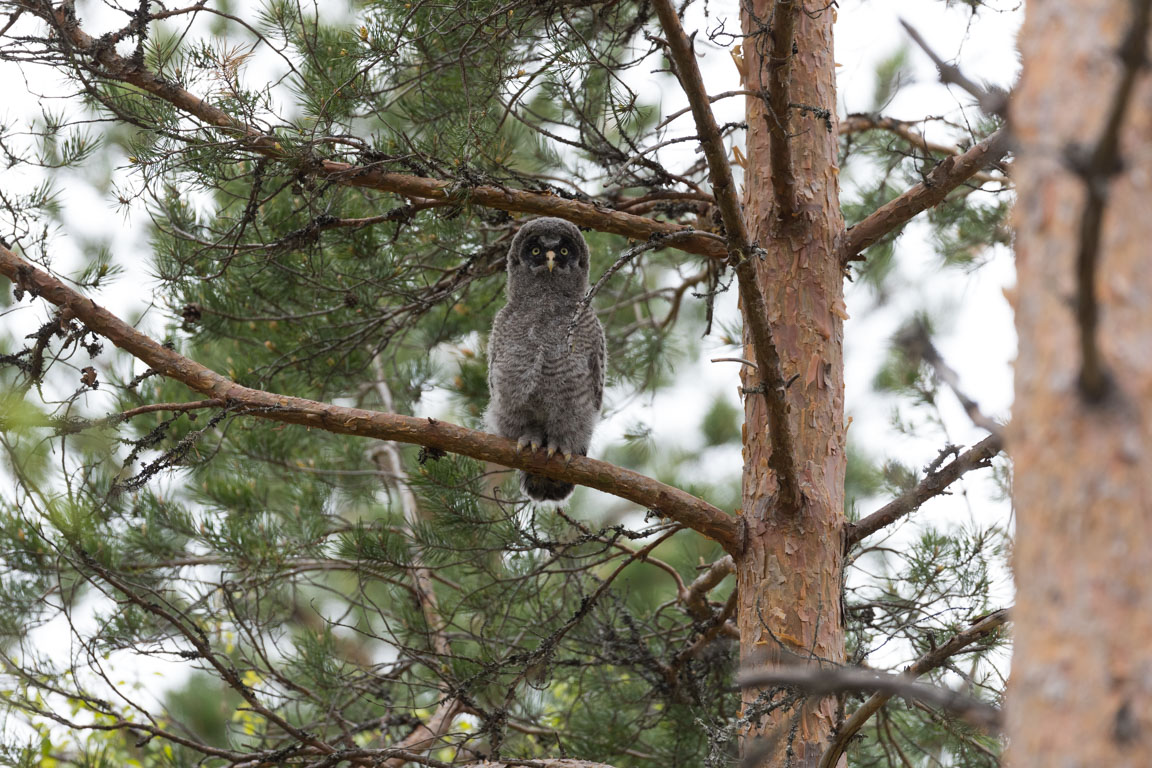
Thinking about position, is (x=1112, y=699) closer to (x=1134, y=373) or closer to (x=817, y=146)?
(x=1134, y=373)

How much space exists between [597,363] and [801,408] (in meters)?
1.59

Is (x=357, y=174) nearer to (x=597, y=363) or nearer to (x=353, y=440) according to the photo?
(x=597, y=363)

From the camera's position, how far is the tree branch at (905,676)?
8.09 feet

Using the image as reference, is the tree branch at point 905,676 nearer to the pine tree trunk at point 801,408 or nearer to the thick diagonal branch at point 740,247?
the pine tree trunk at point 801,408

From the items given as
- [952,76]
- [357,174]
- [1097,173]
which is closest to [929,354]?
[1097,173]

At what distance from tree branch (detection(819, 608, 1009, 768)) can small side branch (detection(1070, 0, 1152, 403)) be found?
4.37 ft

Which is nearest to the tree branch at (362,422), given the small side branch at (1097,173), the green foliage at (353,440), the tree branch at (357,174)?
the green foliage at (353,440)

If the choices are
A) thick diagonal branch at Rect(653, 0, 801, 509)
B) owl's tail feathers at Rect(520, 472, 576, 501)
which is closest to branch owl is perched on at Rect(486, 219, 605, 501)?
owl's tail feathers at Rect(520, 472, 576, 501)

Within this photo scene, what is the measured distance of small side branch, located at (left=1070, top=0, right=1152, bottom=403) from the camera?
1.16m

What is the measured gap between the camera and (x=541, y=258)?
5223mm

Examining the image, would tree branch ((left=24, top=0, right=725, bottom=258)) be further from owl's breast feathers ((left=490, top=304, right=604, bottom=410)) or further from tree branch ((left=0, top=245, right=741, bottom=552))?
owl's breast feathers ((left=490, top=304, right=604, bottom=410))

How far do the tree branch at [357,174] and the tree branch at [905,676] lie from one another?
1615mm

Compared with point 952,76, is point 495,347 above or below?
above

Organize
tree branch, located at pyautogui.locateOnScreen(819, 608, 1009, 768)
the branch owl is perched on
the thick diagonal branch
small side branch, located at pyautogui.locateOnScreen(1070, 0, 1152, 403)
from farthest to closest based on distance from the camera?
the branch owl is perched on < the thick diagonal branch < tree branch, located at pyautogui.locateOnScreen(819, 608, 1009, 768) < small side branch, located at pyautogui.locateOnScreen(1070, 0, 1152, 403)
